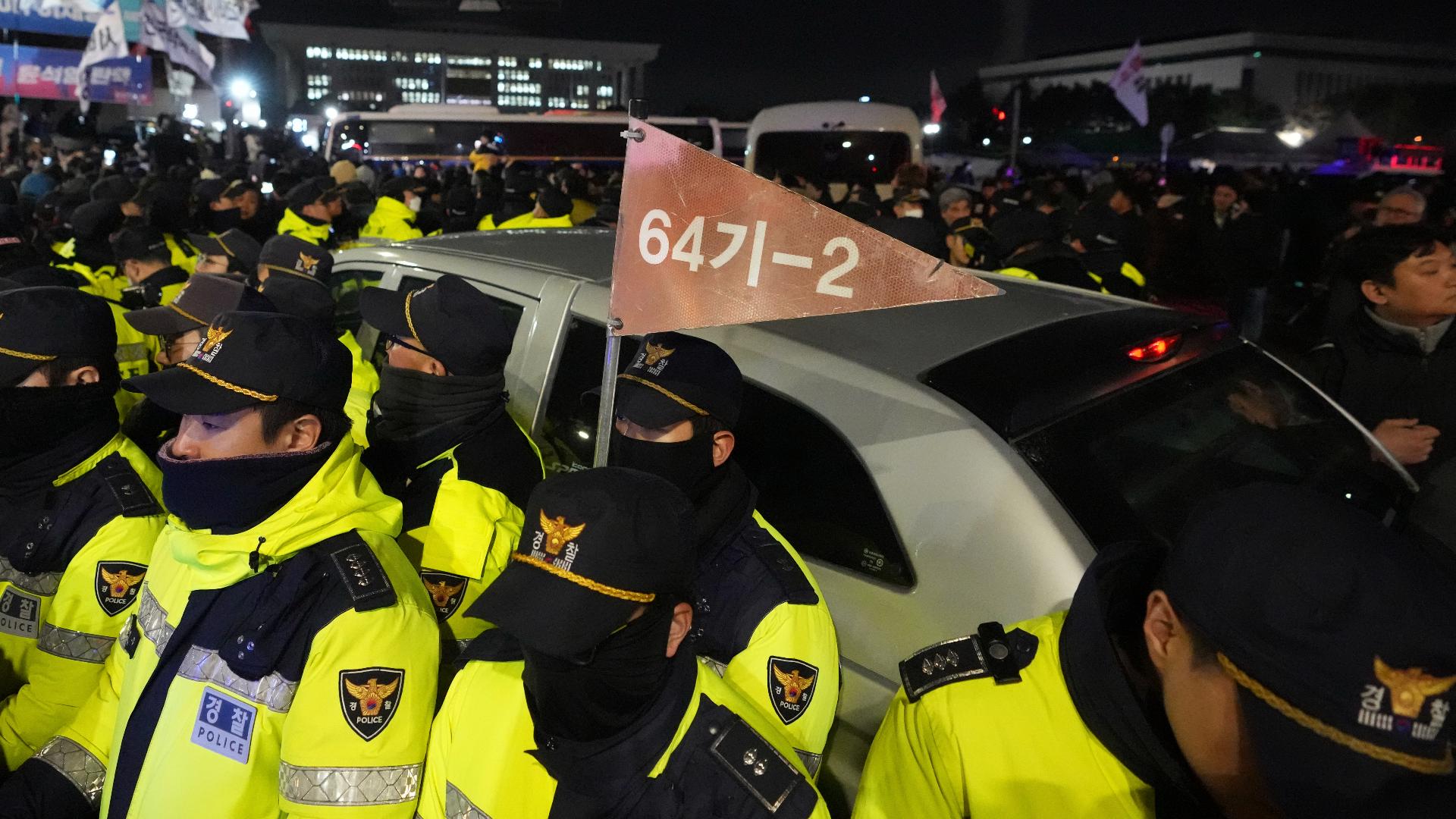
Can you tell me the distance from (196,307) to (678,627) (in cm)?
295

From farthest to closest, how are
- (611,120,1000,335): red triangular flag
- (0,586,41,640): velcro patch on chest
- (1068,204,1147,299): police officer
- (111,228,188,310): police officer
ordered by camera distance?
1. (1068,204,1147,299): police officer
2. (111,228,188,310): police officer
3. (0,586,41,640): velcro patch on chest
4. (611,120,1000,335): red triangular flag

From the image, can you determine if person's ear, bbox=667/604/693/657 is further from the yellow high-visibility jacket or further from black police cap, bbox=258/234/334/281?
black police cap, bbox=258/234/334/281

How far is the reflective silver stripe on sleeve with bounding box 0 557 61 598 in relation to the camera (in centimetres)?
246

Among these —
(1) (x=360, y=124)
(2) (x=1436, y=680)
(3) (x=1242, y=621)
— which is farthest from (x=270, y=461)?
(1) (x=360, y=124)

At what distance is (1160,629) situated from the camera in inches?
51.0

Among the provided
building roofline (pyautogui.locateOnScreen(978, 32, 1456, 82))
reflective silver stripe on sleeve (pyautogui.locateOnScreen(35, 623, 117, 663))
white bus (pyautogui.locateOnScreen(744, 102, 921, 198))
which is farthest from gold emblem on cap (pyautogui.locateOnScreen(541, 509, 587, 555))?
building roofline (pyautogui.locateOnScreen(978, 32, 1456, 82))

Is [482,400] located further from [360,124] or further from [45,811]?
[360,124]

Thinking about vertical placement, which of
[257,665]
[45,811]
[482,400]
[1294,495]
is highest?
[1294,495]

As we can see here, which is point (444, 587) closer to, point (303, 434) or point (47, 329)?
point (303, 434)

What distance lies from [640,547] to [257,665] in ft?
2.59

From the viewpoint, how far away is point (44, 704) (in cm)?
237

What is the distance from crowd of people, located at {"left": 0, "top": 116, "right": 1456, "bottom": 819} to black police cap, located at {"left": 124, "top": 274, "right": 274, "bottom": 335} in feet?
3.51

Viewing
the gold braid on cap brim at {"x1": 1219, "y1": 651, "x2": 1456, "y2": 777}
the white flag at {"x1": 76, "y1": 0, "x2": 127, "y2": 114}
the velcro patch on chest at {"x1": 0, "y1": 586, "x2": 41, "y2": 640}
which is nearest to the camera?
the gold braid on cap brim at {"x1": 1219, "y1": 651, "x2": 1456, "y2": 777}

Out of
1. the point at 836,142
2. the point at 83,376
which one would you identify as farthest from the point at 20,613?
the point at 836,142
